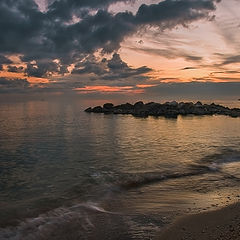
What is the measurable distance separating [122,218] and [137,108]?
262ft

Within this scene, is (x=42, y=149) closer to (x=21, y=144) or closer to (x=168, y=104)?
(x=21, y=144)

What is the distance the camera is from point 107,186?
59.9 feet

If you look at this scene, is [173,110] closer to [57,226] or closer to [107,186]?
[107,186]

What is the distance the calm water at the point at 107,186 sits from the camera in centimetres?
1203

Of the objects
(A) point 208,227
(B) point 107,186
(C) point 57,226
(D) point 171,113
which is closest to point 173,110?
(D) point 171,113

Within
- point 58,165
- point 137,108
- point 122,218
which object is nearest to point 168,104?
point 137,108

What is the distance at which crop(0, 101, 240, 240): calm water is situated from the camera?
12.0 meters

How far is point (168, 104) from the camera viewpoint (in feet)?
294

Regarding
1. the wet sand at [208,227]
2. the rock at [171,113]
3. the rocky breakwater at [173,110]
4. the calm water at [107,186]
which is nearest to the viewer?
the wet sand at [208,227]

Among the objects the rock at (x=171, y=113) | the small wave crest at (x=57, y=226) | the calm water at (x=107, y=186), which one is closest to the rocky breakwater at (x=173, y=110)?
the rock at (x=171, y=113)

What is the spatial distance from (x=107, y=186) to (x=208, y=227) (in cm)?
846

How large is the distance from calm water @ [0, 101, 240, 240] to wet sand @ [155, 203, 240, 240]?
28.5 inches

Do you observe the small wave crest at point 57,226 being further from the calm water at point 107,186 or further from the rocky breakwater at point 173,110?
the rocky breakwater at point 173,110

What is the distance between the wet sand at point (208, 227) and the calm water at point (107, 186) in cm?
72
